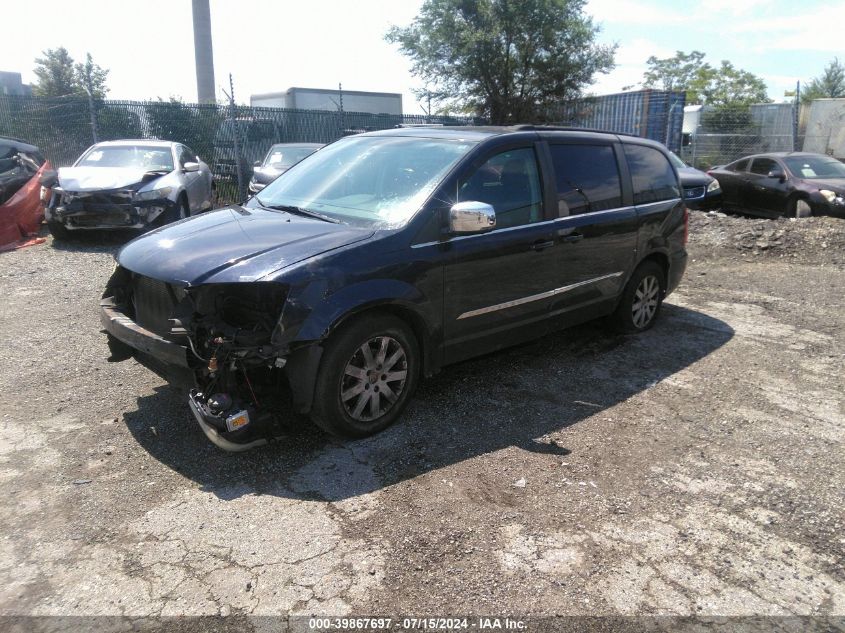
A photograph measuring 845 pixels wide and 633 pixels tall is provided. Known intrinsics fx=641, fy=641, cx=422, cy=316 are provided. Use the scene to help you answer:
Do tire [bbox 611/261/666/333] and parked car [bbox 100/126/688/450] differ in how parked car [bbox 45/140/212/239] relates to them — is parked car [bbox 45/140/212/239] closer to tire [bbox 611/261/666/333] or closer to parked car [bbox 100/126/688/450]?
parked car [bbox 100/126/688/450]

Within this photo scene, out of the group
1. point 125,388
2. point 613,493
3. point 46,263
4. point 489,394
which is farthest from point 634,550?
point 46,263

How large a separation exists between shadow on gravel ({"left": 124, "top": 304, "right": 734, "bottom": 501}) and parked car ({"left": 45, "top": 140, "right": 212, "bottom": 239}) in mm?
5720

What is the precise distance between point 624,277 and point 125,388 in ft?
13.6

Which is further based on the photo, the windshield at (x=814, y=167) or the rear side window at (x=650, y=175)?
the windshield at (x=814, y=167)

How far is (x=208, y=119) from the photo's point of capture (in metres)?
15.8

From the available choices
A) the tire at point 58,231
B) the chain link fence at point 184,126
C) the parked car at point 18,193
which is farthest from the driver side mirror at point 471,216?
the chain link fence at point 184,126

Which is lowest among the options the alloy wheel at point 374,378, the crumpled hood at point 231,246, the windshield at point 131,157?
the alloy wheel at point 374,378

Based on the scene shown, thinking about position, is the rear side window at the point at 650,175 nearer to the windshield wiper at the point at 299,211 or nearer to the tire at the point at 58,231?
the windshield wiper at the point at 299,211

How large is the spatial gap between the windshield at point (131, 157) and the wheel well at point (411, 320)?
774cm

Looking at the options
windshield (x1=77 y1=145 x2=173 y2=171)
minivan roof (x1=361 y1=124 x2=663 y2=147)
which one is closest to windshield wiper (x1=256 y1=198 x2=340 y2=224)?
minivan roof (x1=361 y1=124 x2=663 y2=147)

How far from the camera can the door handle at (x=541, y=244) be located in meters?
4.62

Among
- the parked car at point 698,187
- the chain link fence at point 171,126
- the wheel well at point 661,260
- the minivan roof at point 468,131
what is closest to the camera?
the minivan roof at point 468,131

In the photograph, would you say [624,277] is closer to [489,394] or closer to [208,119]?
[489,394]

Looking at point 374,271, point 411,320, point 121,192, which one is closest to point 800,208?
point 411,320
